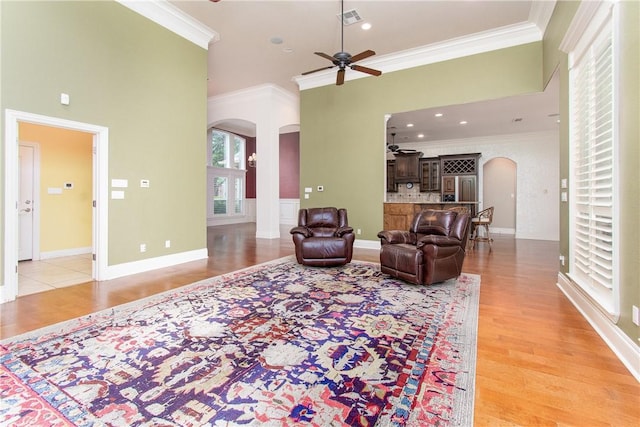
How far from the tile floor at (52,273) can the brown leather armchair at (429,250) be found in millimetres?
4038

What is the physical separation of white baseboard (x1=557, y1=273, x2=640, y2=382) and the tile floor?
5435 mm

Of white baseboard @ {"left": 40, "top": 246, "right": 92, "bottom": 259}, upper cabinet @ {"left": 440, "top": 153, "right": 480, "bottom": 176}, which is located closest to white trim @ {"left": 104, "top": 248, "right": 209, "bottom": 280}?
white baseboard @ {"left": 40, "top": 246, "right": 92, "bottom": 259}

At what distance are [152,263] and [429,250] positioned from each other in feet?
13.2

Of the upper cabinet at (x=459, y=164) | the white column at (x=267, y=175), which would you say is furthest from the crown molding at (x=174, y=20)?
the upper cabinet at (x=459, y=164)

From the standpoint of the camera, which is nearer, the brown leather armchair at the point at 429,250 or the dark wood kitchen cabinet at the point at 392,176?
the brown leather armchair at the point at 429,250

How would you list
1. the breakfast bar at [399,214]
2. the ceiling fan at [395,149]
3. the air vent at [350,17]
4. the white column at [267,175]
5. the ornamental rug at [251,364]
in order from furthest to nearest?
the ceiling fan at [395,149] → the white column at [267,175] → the breakfast bar at [399,214] → the air vent at [350,17] → the ornamental rug at [251,364]

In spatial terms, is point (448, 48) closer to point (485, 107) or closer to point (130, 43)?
point (485, 107)

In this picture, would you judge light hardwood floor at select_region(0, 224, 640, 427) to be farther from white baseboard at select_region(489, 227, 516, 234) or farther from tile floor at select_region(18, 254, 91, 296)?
white baseboard at select_region(489, 227, 516, 234)

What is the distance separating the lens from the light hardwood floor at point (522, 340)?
1.62 m

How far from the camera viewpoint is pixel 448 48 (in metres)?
5.61

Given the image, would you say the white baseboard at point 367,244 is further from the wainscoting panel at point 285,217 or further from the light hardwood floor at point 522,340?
the wainscoting panel at point 285,217

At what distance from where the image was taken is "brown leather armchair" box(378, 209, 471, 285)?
12.2 feet

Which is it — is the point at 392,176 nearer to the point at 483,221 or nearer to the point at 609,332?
the point at 483,221

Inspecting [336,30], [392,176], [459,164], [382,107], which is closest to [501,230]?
[459,164]
